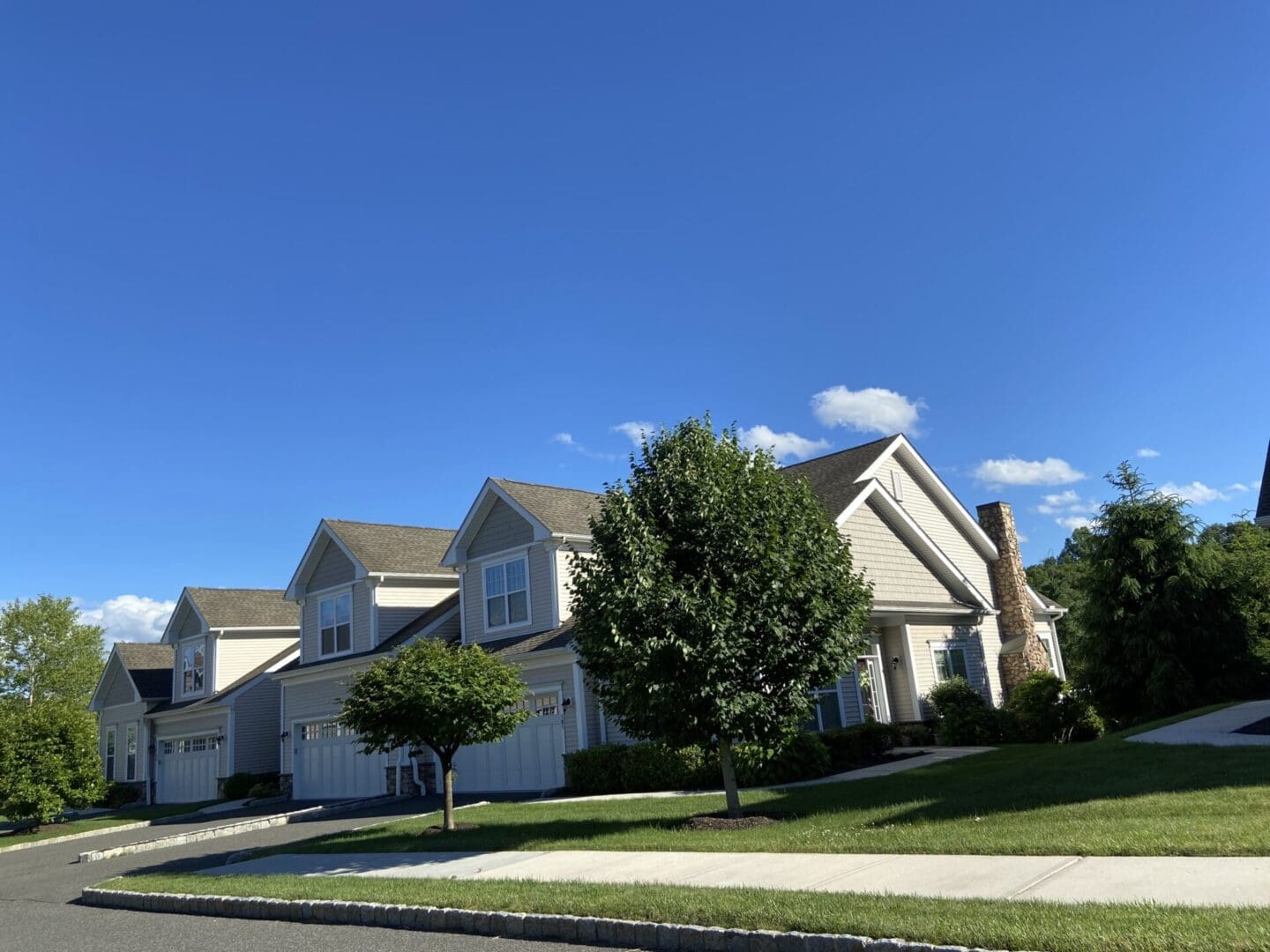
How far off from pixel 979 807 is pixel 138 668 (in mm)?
37357

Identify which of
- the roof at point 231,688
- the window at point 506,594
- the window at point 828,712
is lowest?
the window at point 828,712

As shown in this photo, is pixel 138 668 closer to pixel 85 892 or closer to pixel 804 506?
pixel 85 892

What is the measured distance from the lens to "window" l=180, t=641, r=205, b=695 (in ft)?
118

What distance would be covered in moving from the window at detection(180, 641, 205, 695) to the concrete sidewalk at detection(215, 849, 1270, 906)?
26062 mm

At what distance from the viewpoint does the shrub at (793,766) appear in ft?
59.3

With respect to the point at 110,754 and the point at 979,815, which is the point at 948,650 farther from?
the point at 110,754

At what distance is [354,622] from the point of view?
28.5 metres

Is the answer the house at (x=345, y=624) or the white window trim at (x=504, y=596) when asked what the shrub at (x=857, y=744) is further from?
the house at (x=345, y=624)

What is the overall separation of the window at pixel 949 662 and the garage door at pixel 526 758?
9.97 meters

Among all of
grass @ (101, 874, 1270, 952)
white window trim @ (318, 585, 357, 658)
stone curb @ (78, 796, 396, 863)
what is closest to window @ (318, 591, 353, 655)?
white window trim @ (318, 585, 357, 658)

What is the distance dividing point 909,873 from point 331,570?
24172 mm

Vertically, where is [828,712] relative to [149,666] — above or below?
below

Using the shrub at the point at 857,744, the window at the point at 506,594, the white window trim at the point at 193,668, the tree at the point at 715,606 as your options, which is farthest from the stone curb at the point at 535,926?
the white window trim at the point at 193,668

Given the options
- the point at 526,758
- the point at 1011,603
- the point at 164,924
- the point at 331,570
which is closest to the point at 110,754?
the point at 331,570
